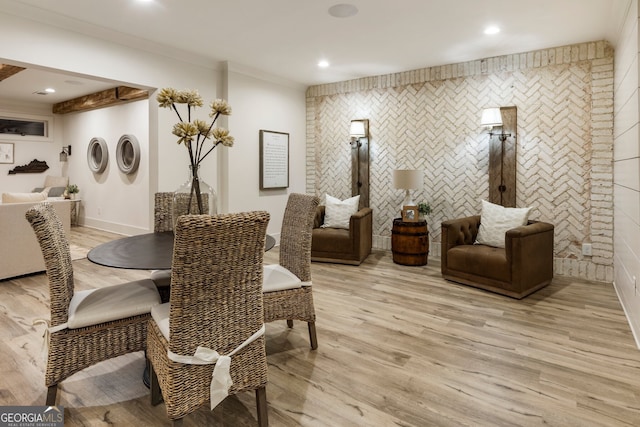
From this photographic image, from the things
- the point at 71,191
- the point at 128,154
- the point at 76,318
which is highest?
the point at 128,154

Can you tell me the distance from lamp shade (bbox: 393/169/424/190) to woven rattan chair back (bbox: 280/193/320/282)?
2.35 m

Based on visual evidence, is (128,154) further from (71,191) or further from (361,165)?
(361,165)

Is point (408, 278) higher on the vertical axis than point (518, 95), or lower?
lower

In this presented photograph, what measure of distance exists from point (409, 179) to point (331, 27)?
6.53 ft

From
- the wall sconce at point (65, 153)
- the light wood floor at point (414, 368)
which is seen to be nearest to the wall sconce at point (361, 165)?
the light wood floor at point (414, 368)

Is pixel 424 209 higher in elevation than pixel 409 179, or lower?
lower

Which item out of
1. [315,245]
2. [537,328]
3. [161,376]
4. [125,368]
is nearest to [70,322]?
[161,376]

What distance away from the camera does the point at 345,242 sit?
4.66m

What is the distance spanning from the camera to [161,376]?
1.56 m

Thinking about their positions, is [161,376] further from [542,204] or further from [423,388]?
[542,204]

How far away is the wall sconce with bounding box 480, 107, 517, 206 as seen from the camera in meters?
4.43

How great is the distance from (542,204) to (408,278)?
176 centimetres

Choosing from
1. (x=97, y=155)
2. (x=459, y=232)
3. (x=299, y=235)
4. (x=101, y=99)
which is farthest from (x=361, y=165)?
(x=97, y=155)

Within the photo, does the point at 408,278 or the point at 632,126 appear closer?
the point at 632,126
